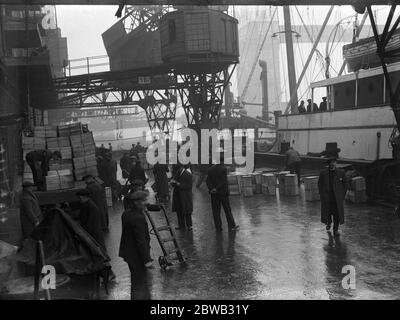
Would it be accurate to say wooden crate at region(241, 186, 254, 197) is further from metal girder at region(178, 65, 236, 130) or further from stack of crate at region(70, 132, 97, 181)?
metal girder at region(178, 65, 236, 130)

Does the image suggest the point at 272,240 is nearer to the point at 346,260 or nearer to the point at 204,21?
the point at 346,260

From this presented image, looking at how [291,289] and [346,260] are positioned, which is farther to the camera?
[346,260]

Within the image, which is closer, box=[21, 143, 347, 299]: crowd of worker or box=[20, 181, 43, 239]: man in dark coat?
box=[21, 143, 347, 299]: crowd of worker

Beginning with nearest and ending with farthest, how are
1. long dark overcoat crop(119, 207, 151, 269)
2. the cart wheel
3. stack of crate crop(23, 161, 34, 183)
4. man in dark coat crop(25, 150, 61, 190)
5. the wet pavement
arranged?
long dark overcoat crop(119, 207, 151, 269) → the wet pavement → the cart wheel → man in dark coat crop(25, 150, 61, 190) → stack of crate crop(23, 161, 34, 183)

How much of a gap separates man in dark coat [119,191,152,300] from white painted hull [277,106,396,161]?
1479 cm

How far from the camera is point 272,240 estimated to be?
9938 mm

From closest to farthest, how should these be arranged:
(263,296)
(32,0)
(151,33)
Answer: (263,296) → (32,0) → (151,33)

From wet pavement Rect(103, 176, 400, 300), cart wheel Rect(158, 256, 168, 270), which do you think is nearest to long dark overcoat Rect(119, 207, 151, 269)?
wet pavement Rect(103, 176, 400, 300)

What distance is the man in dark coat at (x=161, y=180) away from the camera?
50.4 feet

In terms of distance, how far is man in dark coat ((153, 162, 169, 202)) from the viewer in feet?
50.4

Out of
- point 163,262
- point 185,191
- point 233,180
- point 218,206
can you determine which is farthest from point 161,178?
point 163,262

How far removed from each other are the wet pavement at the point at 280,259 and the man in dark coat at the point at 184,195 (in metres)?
0.42

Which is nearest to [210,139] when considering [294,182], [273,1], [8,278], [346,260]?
[294,182]
